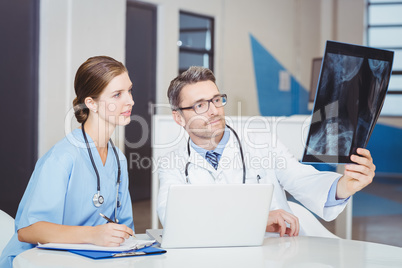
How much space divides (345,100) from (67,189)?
0.76 metres

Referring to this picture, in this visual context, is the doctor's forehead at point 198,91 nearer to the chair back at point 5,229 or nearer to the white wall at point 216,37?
the chair back at point 5,229

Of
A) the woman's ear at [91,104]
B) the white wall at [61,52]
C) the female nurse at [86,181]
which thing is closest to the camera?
the female nurse at [86,181]

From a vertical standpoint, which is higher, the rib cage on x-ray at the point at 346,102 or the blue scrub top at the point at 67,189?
the rib cage on x-ray at the point at 346,102

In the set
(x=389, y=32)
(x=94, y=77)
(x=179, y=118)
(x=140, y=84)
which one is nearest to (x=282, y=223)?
(x=179, y=118)

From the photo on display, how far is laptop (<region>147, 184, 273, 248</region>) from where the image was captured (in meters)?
1.09

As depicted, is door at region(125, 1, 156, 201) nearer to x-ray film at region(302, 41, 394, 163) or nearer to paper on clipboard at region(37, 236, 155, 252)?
paper on clipboard at region(37, 236, 155, 252)

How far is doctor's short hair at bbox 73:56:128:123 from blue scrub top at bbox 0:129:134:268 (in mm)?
101

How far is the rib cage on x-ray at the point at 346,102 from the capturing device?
1.05 metres

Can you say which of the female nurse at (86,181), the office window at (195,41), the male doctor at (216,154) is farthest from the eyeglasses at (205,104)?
the office window at (195,41)

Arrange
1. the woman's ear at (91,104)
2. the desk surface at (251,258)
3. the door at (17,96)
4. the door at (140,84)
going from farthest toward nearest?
the door at (140,84) → the door at (17,96) → the woman's ear at (91,104) → the desk surface at (251,258)

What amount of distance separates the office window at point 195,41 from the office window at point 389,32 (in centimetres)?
301

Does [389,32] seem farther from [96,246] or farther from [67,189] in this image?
[96,246]

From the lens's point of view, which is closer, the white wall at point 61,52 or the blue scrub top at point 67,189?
the blue scrub top at point 67,189

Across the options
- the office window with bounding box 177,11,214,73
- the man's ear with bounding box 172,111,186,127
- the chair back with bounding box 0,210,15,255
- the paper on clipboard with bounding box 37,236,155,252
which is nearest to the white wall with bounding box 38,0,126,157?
the office window with bounding box 177,11,214,73
